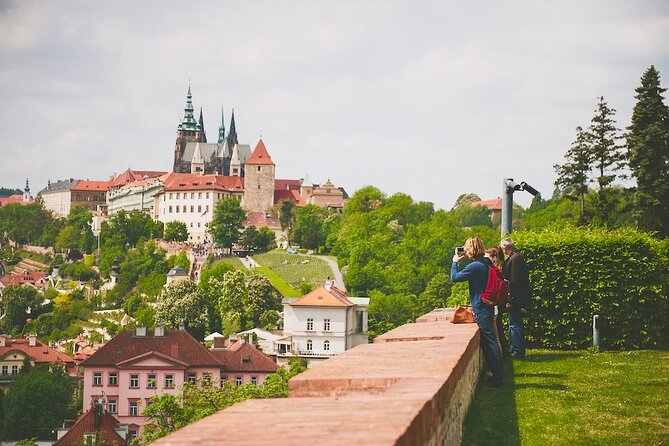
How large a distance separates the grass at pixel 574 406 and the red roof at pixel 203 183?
143 metres

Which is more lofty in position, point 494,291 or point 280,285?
point 280,285

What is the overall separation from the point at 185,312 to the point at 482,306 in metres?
79.8

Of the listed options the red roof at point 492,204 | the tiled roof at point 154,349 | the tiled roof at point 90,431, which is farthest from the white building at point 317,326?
the red roof at point 492,204

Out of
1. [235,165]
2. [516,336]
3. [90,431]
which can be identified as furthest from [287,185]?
[516,336]

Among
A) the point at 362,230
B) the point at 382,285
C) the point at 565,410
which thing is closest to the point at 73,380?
the point at 382,285

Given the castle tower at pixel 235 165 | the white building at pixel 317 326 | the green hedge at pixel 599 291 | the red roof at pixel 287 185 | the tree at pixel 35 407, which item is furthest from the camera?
the red roof at pixel 287 185

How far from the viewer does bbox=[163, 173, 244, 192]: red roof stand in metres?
154

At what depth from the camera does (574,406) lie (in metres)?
8.58

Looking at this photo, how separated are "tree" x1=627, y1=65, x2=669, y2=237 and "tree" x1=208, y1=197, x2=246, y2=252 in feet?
303

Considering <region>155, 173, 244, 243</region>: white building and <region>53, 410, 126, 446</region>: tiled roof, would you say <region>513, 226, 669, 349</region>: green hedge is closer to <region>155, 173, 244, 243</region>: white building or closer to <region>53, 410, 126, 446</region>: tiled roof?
<region>53, 410, 126, 446</region>: tiled roof

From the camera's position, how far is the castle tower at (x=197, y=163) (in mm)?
180125

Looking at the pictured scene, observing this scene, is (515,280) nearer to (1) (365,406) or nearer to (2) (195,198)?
(1) (365,406)

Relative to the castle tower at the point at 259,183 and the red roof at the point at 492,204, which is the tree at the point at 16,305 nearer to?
A: the castle tower at the point at 259,183

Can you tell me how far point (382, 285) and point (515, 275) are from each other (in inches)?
3031
